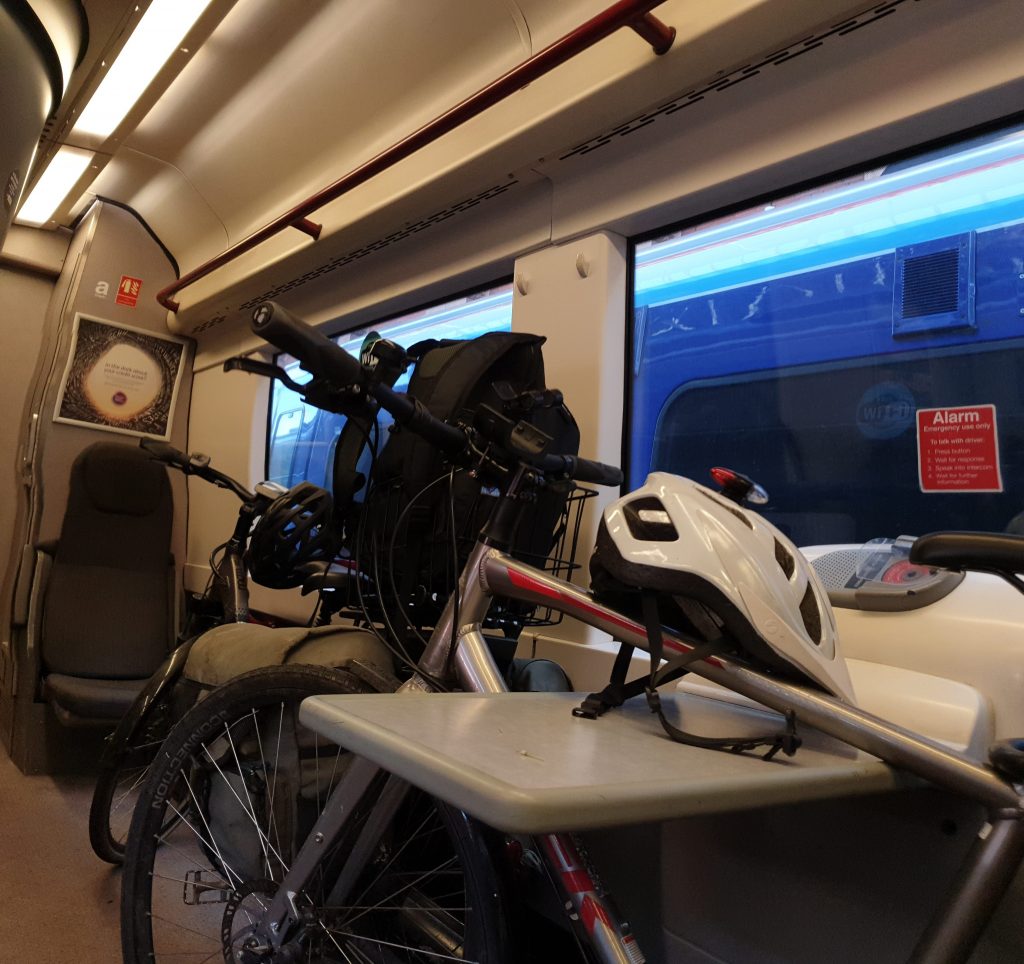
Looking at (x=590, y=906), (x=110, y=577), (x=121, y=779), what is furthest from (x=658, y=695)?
(x=110, y=577)

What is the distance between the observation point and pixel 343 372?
108 cm

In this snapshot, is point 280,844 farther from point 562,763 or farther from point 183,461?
point 183,461

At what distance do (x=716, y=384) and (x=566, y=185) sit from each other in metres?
0.76

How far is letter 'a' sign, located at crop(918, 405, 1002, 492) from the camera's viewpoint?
1.52 meters

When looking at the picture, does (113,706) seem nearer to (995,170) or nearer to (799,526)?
(799,526)

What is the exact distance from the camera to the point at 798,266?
6.35ft

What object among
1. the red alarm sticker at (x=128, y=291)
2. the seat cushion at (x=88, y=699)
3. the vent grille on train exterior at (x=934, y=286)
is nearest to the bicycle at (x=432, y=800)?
the vent grille on train exterior at (x=934, y=286)

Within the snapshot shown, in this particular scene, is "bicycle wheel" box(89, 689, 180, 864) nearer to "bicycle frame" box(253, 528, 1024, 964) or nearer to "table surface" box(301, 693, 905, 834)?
"bicycle frame" box(253, 528, 1024, 964)

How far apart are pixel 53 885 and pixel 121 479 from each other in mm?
1984

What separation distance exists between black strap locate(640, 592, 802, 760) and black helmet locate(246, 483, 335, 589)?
1.10m

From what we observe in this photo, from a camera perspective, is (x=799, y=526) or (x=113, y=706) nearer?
(x=799, y=526)

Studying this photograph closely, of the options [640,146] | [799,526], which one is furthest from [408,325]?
[799,526]

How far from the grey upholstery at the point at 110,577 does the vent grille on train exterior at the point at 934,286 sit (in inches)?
120

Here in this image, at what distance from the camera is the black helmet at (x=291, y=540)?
6.10ft
